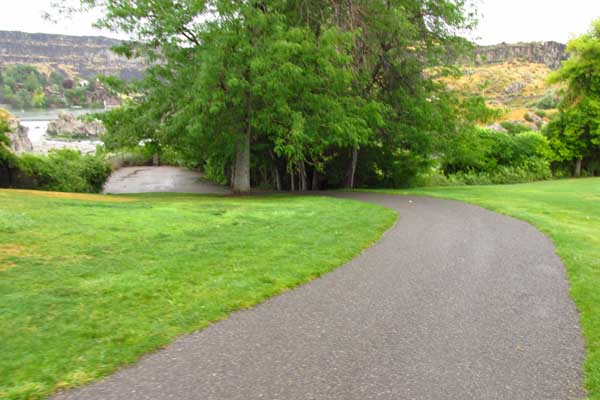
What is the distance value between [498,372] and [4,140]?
2042 centimetres

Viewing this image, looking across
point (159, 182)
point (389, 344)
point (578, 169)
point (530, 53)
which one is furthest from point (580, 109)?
point (530, 53)

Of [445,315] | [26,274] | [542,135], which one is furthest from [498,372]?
[542,135]

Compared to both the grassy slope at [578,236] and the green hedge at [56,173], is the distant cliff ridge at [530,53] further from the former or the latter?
the green hedge at [56,173]

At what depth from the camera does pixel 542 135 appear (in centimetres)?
3744

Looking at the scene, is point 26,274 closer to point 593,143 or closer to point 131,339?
point 131,339

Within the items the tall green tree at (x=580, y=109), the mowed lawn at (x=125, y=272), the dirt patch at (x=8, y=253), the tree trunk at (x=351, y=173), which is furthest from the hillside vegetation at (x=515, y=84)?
Result: the dirt patch at (x=8, y=253)

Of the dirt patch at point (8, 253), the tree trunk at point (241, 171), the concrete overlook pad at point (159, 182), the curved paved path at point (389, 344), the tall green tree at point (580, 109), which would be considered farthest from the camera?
the tall green tree at point (580, 109)

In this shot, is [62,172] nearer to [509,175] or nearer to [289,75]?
[289,75]

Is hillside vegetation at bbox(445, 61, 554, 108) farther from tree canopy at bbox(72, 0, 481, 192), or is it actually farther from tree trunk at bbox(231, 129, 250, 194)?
tree trunk at bbox(231, 129, 250, 194)

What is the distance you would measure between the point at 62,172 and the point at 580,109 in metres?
38.1

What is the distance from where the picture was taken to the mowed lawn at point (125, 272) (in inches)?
160

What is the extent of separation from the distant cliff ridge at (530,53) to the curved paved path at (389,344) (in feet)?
540

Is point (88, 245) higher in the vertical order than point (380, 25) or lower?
lower

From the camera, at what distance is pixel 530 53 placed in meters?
160
